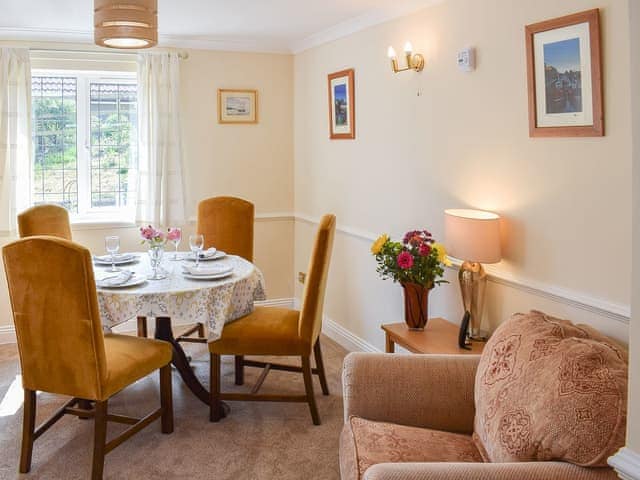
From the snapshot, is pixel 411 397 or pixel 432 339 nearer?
pixel 411 397

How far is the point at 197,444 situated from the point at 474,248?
165 centimetres

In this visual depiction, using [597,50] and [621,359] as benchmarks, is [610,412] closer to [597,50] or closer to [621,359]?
[621,359]

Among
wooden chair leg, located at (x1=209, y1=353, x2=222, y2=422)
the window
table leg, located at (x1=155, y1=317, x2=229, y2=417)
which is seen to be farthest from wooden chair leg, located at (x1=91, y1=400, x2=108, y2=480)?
the window

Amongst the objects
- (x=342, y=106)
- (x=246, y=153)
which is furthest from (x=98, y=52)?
(x=342, y=106)

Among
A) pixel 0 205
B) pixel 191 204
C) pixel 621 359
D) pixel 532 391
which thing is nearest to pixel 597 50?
pixel 621 359

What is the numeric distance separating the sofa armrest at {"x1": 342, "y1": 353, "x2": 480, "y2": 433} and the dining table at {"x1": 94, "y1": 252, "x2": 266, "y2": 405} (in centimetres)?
107

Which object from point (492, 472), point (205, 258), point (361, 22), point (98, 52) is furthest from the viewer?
point (98, 52)

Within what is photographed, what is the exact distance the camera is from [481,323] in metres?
3.15

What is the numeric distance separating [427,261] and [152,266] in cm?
151

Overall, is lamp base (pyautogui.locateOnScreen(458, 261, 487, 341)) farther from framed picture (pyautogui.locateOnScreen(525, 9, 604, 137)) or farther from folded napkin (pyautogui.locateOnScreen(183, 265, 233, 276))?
folded napkin (pyautogui.locateOnScreen(183, 265, 233, 276))

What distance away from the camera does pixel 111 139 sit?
16.3ft

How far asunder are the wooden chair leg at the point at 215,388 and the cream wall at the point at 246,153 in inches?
73.1

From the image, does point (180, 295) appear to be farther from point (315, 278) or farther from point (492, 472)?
point (492, 472)

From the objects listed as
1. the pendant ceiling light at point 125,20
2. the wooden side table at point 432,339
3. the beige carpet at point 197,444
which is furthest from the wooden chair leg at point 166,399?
the pendant ceiling light at point 125,20
